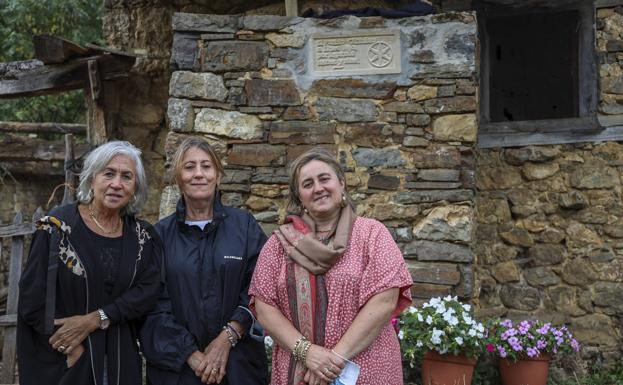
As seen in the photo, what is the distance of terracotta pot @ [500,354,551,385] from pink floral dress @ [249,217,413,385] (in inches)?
76.3

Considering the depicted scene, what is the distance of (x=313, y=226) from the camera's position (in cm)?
285

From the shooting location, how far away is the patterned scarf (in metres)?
2.68

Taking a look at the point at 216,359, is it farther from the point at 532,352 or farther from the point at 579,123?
the point at 579,123

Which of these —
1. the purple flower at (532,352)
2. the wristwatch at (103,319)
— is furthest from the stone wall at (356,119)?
the wristwatch at (103,319)

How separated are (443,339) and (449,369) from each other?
214mm

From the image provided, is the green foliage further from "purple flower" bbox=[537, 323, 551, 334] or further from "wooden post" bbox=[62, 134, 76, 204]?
"wooden post" bbox=[62, 134, 76, 204]

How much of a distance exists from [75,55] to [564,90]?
4.67 meters

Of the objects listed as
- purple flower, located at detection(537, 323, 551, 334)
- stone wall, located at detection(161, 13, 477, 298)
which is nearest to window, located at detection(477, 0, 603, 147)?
stone wall, located at detection(161, 13, 477, 298)

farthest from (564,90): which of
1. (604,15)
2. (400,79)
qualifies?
(400,79)

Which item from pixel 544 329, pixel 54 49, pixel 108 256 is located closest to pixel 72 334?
pixel 108 256

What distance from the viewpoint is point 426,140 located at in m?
4.52

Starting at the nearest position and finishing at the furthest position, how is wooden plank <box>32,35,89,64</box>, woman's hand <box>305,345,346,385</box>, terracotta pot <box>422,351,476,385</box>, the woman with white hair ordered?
1. woman's hand <box>305,345,346,385</box>
2. the woman with white hair
3. terracotta pot <box>422,351,476,385</box>
4. wooden plank <box>32,35,89,64</box>

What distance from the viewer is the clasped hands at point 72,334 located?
2.71 m

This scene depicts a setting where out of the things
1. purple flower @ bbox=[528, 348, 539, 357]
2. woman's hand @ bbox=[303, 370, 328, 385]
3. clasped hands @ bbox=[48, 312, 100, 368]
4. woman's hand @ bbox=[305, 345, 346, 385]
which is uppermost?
clasped hands @ bbox=[48, 312, 100, 368]
